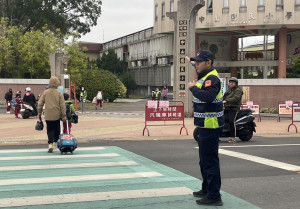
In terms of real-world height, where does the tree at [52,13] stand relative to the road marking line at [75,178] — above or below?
above

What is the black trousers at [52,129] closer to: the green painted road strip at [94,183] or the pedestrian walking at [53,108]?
the pedestrian walking at [53,108]

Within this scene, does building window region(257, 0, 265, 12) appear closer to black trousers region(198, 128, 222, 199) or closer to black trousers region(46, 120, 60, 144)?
black trousers region(46, 120, 60, 144)

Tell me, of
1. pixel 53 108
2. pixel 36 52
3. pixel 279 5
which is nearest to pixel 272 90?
pixel 279 5

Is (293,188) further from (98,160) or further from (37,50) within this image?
(37,50)

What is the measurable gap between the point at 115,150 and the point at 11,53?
33341 millimetres

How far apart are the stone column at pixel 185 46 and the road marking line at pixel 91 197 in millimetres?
17698

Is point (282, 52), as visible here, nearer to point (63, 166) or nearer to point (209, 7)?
point (209, 7)

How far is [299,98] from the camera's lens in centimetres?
3080

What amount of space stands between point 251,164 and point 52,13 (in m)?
46.8

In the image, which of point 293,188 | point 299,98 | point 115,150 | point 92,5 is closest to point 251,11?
point 299,98

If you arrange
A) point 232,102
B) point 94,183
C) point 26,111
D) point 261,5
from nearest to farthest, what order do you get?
point 94,183 < point 232,102 < point 26,111 < point 261,5

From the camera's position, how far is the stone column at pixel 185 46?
23.9 metres

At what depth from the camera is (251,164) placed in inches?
344

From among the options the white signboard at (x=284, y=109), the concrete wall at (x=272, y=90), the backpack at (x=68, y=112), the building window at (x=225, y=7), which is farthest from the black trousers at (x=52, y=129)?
the building window at (x=225, y=7)
